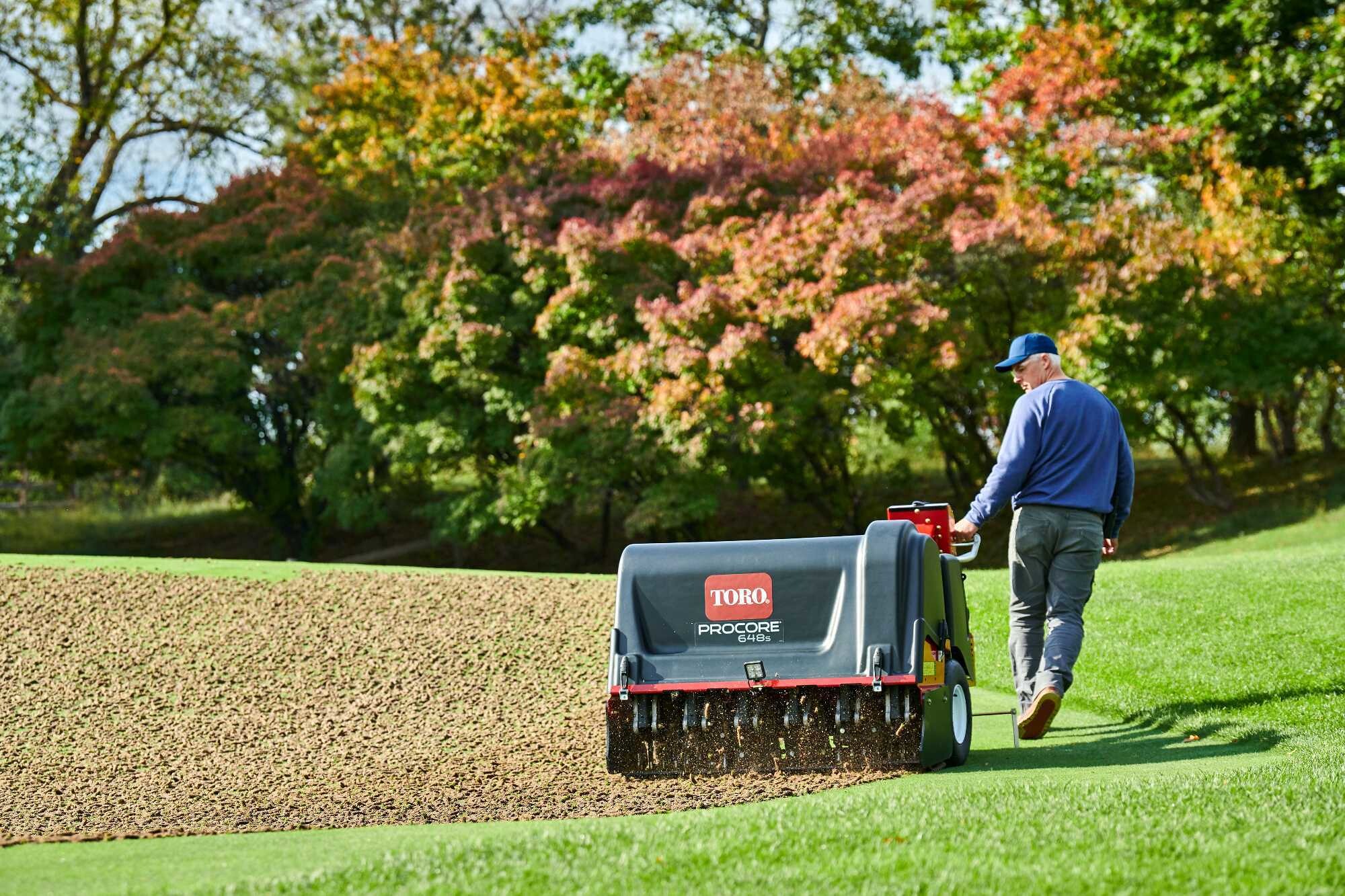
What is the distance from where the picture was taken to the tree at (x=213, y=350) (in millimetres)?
20141

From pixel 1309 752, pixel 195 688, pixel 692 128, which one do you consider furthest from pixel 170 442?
pixel 1309 752

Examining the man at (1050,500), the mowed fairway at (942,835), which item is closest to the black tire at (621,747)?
the mowed fairway at (942,835)

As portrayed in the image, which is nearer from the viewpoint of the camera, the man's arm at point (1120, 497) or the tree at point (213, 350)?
the man's arm at point (1120, 497)

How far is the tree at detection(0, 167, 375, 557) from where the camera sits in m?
20.1

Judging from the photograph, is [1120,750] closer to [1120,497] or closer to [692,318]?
[1120,497]

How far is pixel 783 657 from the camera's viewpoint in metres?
5.87

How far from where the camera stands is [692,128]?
21.5 m

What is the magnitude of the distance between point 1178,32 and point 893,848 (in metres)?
20.2

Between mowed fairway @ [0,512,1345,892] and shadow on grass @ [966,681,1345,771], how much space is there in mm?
20

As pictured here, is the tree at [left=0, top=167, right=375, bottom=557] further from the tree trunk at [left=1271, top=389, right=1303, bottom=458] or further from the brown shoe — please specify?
the tree trunk at [left=1271, top=389, right=1303, bottom=458]

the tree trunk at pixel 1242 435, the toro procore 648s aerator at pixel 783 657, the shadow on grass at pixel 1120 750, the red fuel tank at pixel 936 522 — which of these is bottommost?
the shadow on grass at pixel 1120 750

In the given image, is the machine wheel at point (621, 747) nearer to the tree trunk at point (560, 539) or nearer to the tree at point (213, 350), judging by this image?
the tree at point (213, 350)

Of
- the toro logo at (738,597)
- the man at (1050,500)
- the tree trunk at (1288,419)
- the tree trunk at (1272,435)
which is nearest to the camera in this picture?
the toro logo at (738,597)

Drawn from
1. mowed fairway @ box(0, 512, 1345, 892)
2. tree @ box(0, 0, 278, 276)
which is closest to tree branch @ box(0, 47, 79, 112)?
tree @ box(0, 0, 278, 276)
